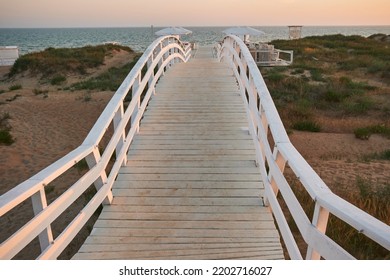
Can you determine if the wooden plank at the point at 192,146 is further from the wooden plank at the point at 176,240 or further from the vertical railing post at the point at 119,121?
the wooden plank at the point at 176,240

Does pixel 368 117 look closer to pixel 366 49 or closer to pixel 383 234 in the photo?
pixel 383 234

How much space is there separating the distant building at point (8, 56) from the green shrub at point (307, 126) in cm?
2485

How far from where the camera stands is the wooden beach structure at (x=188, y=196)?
2.50 m

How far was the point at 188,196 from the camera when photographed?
4438mm

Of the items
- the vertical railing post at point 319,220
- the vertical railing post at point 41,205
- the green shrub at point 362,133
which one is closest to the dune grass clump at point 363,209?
the vertical railing post at point 319,220

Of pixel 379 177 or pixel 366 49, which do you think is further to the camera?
pixel 366 49

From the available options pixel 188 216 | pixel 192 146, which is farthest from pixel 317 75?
pixel 188 216

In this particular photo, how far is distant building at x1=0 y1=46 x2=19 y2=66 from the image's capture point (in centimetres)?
2786

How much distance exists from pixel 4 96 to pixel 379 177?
13123 mm

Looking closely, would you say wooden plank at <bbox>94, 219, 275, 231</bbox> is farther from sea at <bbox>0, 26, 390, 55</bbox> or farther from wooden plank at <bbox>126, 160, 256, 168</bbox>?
sea at <bbox>0, 26, 390, 55</bbox>

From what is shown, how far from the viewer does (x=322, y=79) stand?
53.5ft

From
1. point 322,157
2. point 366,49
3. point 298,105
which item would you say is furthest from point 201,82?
point 366,49

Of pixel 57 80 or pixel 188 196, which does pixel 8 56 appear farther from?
pixel 188 196

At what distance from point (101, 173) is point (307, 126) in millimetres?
7399
